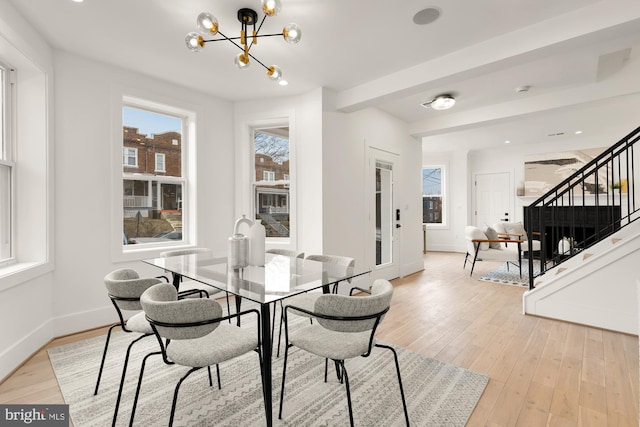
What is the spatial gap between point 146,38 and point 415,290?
4389mm

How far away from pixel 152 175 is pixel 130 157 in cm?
30

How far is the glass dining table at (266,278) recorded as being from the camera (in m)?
1.53

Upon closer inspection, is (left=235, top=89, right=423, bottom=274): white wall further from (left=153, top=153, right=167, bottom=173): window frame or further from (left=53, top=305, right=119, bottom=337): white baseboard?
(left=53, top=305, right=119, bottom=337): white baseboard

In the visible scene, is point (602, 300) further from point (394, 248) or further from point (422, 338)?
point (394, 248)

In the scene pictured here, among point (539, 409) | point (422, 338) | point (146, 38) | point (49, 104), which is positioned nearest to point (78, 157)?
point (49, 104)

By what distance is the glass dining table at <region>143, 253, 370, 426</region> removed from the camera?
1.53m

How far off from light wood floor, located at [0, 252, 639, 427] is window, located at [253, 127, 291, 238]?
1.93m

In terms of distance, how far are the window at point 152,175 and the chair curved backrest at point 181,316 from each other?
2.53m

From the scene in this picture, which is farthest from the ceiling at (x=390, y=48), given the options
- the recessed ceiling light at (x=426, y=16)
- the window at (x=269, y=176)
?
the window at (x=269, y=176)

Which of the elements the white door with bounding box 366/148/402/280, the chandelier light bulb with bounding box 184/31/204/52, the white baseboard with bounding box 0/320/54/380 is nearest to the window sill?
the white baseboard with bounding box 0/320/54/380

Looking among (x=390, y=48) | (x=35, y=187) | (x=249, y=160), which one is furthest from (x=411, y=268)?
(x=35, y=187)

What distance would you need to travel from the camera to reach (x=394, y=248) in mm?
5227

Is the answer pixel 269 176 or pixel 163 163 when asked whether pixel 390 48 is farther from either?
pixel 163 163

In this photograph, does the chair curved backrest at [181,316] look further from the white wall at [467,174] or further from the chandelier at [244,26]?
the white wall at [467,174]
